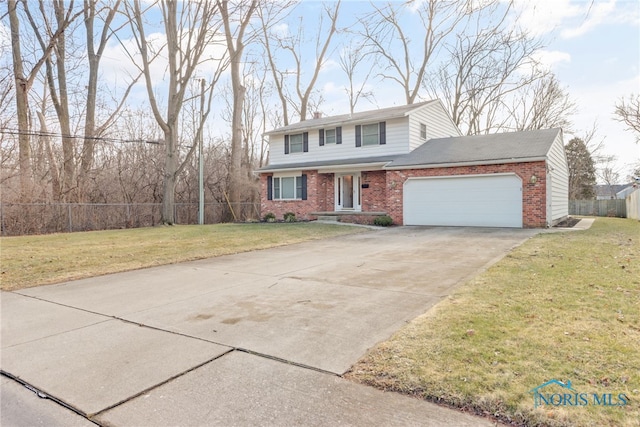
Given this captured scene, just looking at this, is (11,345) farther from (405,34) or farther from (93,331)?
(405,34)

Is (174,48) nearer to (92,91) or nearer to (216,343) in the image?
(92,91)

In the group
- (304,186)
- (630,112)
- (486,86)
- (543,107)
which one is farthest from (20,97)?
(543,107)

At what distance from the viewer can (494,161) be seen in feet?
44.7

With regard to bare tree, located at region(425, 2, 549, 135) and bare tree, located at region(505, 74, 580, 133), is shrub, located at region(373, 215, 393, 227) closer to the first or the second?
bare tree, located at region(425, 2, 549, 135)

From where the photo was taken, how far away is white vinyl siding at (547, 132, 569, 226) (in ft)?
45.2

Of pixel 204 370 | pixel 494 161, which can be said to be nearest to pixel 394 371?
pixel 204 370

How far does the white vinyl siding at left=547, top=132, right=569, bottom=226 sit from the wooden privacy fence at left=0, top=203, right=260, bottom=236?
1658 cm

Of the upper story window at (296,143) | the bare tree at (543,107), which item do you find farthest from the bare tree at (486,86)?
the upper story window at (296,143)

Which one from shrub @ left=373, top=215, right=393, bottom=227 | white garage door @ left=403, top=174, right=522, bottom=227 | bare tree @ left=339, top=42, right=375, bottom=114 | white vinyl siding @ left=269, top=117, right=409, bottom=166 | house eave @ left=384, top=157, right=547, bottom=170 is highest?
bare tree @ left=339, top=42, right=375, bottom=114

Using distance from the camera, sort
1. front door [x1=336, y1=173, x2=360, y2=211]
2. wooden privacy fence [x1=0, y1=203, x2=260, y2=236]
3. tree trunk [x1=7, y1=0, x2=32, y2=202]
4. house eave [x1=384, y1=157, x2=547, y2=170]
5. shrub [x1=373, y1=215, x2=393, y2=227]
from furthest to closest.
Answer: front door [x1=336, y1=173, x2=360, y2=211] < shrub [x1=373, y1=215, x2=393, y2=227] < tree trunk [x1=7, y1=0, x2=32, y2=202] < wooden privacy fence [x1=0, y1=203, x2=260, y2=236] < house eave [x1=384, y1=157, x2=547, y2=170]

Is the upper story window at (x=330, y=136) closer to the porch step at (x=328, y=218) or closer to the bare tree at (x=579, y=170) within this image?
the porch step at (x=328, y=218)

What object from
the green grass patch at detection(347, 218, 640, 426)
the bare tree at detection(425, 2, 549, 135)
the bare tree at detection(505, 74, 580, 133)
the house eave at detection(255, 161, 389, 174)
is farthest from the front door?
the bare tree at detection(505, 74, 580, 133)

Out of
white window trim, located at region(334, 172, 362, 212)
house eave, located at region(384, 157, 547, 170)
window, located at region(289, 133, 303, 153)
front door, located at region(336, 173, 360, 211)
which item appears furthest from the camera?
window, located at region(289, 133, 303, 153)

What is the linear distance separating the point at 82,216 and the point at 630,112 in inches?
1084
